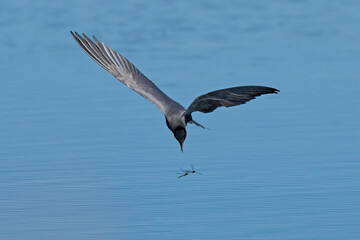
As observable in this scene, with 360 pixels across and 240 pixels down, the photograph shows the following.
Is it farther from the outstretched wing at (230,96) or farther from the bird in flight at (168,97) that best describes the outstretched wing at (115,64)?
the outstretched wing at (230,96)

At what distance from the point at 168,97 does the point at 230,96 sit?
5.64 feet

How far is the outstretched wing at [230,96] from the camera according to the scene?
24.1 ft

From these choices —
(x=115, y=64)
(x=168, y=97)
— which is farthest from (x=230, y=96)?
(x=115, y=64)

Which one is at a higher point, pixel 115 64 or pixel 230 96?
pixel 115 64

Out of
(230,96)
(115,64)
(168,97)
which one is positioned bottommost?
(230,96)

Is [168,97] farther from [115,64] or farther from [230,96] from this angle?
[230,96]

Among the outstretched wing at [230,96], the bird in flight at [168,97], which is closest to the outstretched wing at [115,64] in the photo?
the bird in flight at [168,97]

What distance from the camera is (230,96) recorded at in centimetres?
747

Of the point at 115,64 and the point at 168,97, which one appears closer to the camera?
the point at 168,97

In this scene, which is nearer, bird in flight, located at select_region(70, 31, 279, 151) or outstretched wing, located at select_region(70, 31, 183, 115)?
bird in flight, located at select_region(70, 31, 279, 151)

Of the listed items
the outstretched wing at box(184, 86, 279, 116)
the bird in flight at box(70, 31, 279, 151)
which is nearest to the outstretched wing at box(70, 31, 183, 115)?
the bird in flight at box(70, 31, 279, 151)

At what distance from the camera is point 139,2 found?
20203 mm

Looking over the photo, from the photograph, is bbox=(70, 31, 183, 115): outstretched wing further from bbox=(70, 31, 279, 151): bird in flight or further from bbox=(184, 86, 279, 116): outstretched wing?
bbox=(184, 86, 279, 116): outstretched wing

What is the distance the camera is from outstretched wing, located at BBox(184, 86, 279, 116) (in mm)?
7338
